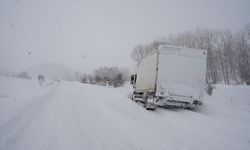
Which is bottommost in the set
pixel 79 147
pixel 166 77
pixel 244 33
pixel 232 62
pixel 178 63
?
pixel 79 147

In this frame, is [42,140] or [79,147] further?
[42,140]

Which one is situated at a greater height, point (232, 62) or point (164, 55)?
point (232, 62)

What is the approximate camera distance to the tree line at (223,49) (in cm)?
3688

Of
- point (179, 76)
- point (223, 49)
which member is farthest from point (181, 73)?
point (223, 49)

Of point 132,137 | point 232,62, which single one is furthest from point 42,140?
point 232,62

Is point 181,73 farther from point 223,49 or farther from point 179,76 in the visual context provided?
point 223,49

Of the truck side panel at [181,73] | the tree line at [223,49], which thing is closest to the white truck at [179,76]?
the truck side panel at [181,73]

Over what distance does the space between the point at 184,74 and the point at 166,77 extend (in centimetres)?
95

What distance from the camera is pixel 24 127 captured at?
6109mm

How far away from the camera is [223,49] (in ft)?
149

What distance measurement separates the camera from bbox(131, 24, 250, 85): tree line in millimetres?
36875

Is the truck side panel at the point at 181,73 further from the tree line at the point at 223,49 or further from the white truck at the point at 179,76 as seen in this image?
the tree line at the point at 223,49

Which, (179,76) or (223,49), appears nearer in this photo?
(179,76)

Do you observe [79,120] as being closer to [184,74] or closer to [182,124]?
[182,124]
